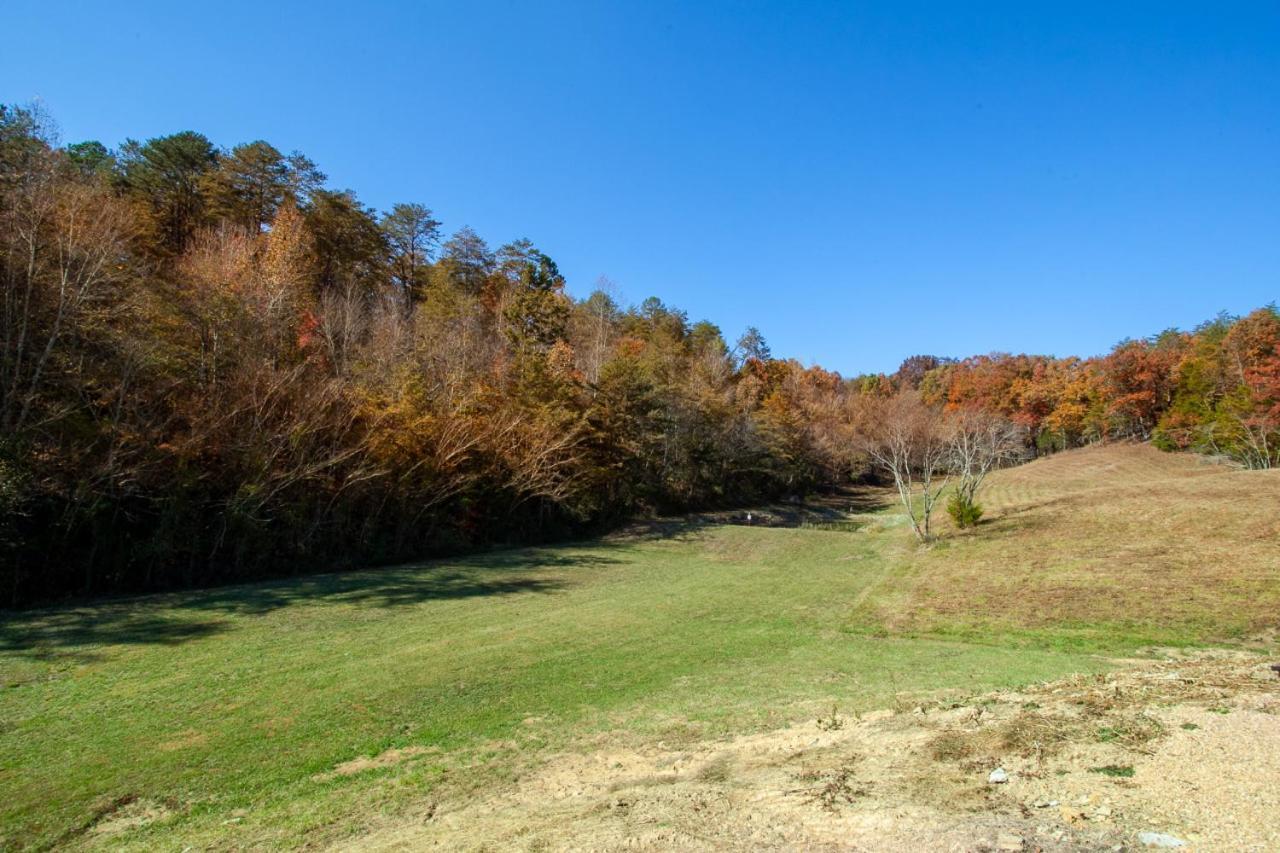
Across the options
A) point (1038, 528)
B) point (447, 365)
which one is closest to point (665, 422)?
point (447, 365)

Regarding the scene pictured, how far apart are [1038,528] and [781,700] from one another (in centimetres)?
2029

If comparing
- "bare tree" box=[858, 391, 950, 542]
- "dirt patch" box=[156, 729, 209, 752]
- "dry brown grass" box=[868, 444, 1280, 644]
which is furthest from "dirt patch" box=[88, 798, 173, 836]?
"bare tree" box=[858, 391, 950, 542]

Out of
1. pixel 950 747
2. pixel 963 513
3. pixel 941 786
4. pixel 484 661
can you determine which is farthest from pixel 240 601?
pixel 963 513

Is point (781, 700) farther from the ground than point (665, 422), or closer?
closer

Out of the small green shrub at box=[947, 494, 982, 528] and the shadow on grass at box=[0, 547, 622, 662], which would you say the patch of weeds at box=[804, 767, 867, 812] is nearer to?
the shadow on grass at box=[0, 547, 622, 662]

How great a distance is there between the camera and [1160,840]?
8.84 feet

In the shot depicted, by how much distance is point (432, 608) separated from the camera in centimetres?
1240

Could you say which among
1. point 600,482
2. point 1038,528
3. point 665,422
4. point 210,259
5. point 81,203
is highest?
point 210,259

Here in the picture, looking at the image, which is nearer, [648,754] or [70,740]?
[648,754]

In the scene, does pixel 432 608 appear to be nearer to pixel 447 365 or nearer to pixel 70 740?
pixel 70 740

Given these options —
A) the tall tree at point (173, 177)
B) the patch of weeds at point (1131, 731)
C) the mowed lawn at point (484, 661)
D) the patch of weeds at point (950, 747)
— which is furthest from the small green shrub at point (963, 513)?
the tall tree at point (173, 177)

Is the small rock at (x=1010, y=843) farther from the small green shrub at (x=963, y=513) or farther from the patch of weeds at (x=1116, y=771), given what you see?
the small green shrub at (x=963, y=513)

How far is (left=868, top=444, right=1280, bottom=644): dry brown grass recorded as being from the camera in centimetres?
1094

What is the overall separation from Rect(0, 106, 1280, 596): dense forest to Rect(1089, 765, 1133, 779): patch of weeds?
15755 millimetres
